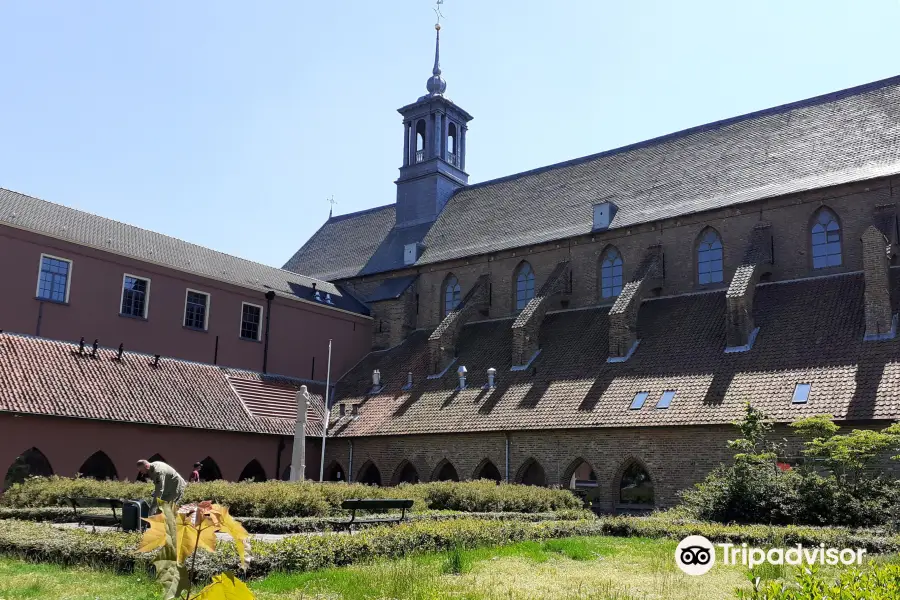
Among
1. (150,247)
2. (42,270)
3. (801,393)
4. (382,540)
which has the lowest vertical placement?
(382,540)

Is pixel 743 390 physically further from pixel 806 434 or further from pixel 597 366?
pixel 597 366

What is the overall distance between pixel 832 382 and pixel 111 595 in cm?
1987

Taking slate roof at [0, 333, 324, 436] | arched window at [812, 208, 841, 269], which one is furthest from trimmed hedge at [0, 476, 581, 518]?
arched window at [812, 208, 841, 269]

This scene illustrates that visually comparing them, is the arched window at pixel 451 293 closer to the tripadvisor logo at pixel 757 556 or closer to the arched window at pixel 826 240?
the arched window at pixel 826 240

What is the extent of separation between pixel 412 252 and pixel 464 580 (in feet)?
99.0

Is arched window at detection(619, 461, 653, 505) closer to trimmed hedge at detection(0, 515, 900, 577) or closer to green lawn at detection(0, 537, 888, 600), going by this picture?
trimmed hedge at detection(0, 515, 900, 577)

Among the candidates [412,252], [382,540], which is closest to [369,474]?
[412,252]

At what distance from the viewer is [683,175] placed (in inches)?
1356

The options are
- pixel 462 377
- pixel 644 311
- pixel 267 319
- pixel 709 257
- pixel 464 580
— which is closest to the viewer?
pixel 464 580

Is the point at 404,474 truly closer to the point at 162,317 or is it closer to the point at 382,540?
the point at 162,317

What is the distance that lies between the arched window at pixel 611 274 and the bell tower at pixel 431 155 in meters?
12.0

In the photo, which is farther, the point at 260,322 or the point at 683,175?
the point at 260,322

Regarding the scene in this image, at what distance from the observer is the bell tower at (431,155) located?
44125 millimetres

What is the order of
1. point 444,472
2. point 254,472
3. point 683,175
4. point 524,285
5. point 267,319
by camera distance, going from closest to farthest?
1. point 444,472
2. point 254,472
3. point 683,175
4. point 267,319
5. point 524,285
